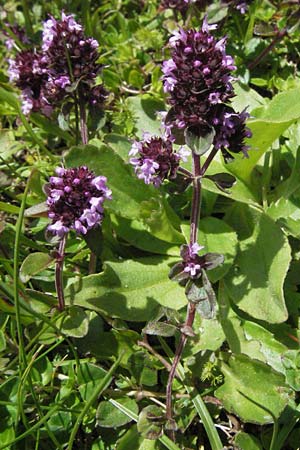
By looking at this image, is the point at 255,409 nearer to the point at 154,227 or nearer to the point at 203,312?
the point at 203,312

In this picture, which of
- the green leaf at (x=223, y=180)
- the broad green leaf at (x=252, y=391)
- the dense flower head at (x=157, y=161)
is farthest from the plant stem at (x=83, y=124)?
the broad green leaf at (x=252, y=391)

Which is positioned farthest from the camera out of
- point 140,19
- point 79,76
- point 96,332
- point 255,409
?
point 140,19

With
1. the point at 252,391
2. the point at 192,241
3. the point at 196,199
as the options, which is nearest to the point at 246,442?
the point at 252,391

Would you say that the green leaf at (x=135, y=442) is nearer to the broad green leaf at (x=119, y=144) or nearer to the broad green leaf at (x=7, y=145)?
the broad green leaf at (x=119, y=144)

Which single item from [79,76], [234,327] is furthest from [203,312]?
[79,76]

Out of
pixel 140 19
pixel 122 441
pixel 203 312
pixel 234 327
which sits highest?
pixel 140 19

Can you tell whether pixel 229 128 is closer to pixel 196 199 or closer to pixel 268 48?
pixel 196 199
